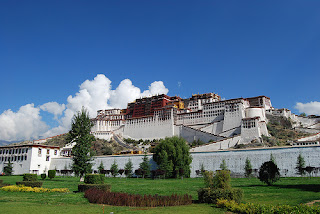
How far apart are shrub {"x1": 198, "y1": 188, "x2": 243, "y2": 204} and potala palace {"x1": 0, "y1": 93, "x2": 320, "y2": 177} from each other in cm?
1983

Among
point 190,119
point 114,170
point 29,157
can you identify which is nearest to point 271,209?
point 114,170

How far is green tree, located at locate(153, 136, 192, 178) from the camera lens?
36.0 metres

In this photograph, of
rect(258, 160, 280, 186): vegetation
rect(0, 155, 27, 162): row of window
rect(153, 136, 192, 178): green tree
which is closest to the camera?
rect(258, 160, 280, 186): vegetation

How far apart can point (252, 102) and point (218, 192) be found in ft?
237

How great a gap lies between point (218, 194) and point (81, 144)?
2112 centimetres

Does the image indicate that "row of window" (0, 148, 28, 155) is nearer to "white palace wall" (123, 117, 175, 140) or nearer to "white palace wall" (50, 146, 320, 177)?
"white palace wall" (50, 146, 320, 177)

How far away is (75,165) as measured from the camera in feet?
98.3

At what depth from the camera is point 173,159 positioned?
122ft

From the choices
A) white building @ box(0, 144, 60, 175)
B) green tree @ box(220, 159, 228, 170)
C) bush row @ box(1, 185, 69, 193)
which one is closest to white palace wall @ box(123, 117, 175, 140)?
white building @ box(0, 144, 60, 175)

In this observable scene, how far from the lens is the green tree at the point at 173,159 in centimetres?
3597

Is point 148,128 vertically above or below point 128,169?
above

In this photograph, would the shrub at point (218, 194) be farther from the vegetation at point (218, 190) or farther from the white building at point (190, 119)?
the white building at point (190, 119)

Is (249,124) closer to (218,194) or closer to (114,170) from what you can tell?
(114,170)

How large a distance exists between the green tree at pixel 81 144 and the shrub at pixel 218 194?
63.1 ft
